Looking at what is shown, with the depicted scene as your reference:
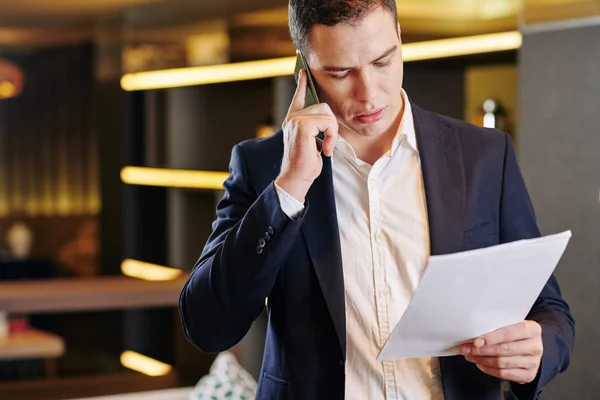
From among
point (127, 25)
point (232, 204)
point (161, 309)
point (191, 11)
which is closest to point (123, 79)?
point (127, 25)

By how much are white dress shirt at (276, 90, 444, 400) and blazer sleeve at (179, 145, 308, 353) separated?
0.04m

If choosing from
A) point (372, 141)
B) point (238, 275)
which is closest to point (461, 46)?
point (372, 141)

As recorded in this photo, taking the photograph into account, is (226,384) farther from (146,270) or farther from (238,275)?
(146,270)

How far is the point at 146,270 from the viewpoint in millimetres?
6938

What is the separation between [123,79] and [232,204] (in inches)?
233

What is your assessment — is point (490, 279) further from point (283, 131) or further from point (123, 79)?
point (123, 79)

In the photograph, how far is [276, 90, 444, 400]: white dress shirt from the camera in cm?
149

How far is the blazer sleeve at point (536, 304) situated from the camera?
1450 millimetres

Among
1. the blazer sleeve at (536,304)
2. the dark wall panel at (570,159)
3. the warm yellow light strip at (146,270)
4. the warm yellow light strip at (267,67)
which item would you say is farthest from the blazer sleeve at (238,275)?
the warm yellow light strip at (146,270)

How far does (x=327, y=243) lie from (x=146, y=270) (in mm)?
5569

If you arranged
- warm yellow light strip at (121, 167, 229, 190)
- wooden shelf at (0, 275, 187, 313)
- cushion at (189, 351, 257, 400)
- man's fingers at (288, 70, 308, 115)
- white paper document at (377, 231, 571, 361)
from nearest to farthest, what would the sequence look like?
white paper document at (377, 231, 571, 361), man's fingers at (288, 70, 308, 115), cushion at (189, 351, 257, 400), wooden shelf at (0, 275, 187, 313), warm yellow light strip at (121, 167, 229, 190)

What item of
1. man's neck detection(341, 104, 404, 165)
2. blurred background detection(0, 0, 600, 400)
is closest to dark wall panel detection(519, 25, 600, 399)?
blurred background detection(0, 0, 600, 400)

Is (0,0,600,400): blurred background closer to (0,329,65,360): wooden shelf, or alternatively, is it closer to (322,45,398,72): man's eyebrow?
(0,329,65,360): wooden shelf

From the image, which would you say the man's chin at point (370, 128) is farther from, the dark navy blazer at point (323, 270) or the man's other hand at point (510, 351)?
the man's other hand at point (510, 351)
